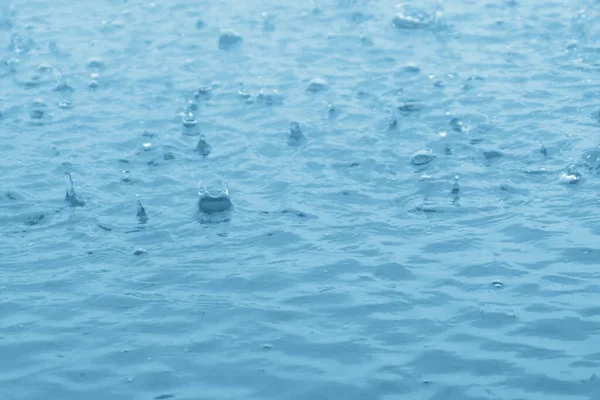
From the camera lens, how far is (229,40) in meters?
14.5

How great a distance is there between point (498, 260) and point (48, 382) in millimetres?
4360

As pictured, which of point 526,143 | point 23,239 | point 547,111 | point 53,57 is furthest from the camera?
point 53,57

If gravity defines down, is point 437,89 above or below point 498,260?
above

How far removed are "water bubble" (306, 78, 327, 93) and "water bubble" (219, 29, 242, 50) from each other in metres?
2.22

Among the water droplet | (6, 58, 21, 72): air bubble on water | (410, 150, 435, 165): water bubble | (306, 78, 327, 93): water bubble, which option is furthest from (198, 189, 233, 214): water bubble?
(6, 58, 21, 72): air bubble on water

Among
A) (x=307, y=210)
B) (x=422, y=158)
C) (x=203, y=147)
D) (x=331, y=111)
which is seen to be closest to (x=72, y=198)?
(x=203, y=147)

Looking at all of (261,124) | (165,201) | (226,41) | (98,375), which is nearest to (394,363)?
(98,375)

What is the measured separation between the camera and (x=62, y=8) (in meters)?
16.9

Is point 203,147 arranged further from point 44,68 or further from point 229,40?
→ point 44,68

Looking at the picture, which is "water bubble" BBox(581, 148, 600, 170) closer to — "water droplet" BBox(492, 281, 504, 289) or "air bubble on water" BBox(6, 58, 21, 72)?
"water droplet" BBox(492, 281, 504, 289)

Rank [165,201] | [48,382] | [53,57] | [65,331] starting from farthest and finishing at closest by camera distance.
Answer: [53,57]
[165,201]
[65,331]
[48,382]

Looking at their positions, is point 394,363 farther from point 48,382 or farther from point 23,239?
point 23,239

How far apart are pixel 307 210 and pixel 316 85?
11.6 ft

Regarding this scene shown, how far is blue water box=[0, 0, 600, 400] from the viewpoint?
24.3 feet
